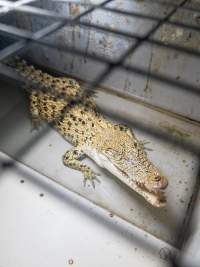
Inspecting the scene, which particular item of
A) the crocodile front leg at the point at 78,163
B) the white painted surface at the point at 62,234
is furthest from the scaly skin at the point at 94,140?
the white painted surface at the point at 62,234

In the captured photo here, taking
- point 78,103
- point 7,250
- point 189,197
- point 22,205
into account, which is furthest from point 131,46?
point 7,250

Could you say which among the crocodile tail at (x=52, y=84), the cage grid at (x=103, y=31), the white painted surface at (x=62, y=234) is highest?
the cage grid at (x=103, y=31)

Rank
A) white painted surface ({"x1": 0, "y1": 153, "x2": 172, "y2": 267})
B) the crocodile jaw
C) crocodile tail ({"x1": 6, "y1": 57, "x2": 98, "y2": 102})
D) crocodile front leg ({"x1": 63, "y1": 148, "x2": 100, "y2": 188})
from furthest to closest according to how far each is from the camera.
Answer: crocodile tail ({"x1": 6, "y1": 57, "x2": 98, "y2": 102}) → crocodile front leg ({"x1": 63, "y1": 148, "x2": 100, "y2": 188}) → the crocodile jaw → white painted surface ({"x1": 0, "y1": 153, "x2": 172, "y2": 267})

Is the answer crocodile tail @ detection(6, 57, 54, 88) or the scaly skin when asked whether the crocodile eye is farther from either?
crocodile tail @ detection(6, 57, 54, 88)

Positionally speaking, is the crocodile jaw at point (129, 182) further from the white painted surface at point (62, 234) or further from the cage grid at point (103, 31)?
the cage grid at point (103, 31)

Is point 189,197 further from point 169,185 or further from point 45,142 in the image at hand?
point 45,142

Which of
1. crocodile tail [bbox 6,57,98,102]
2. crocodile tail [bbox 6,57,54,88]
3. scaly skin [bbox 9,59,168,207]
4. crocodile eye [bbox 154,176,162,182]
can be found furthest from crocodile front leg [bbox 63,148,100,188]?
crocodile tail [bbox 6,57,54,88]

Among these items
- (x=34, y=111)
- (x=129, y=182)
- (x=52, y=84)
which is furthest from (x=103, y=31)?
(x=129, y=182)

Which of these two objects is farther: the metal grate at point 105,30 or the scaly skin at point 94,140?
the metal grate at point 105,30
